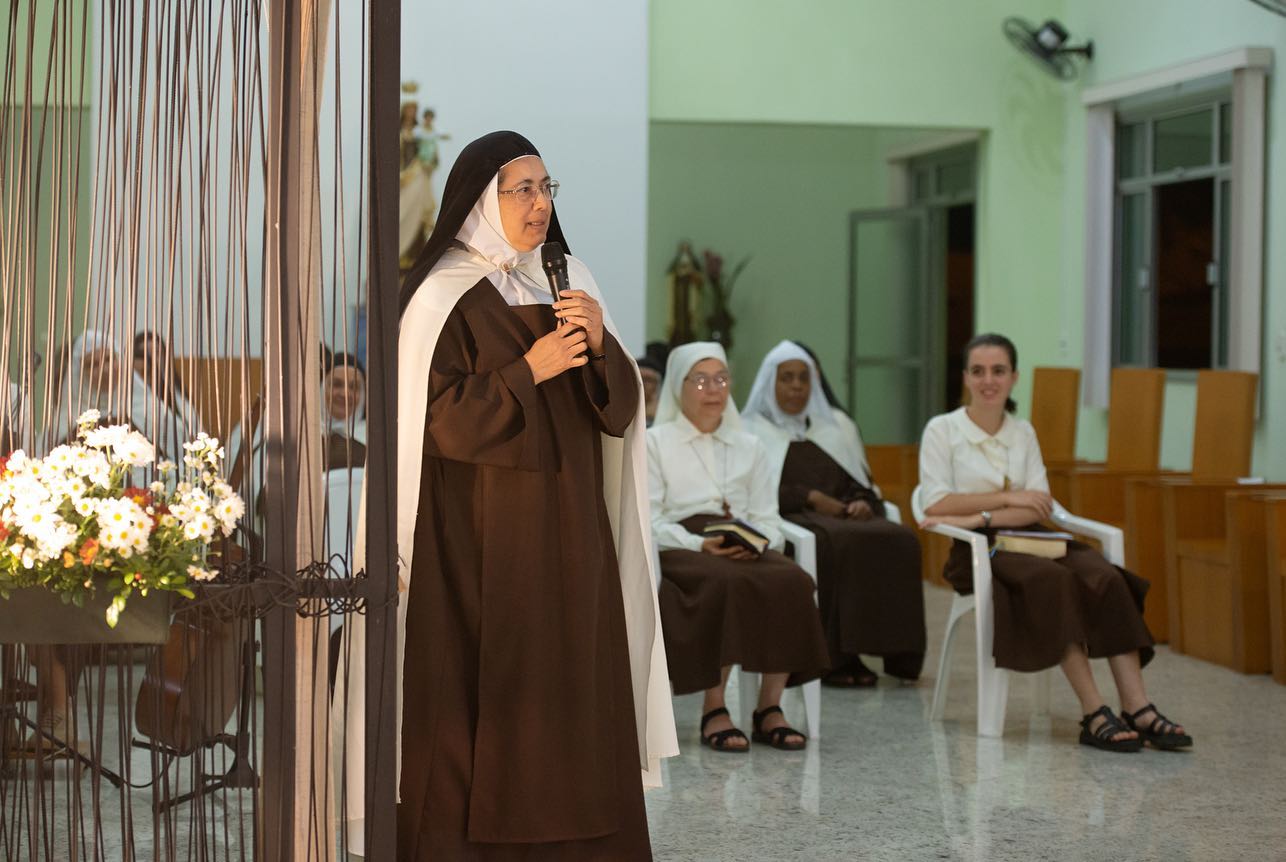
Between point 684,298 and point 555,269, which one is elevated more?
point 684,298

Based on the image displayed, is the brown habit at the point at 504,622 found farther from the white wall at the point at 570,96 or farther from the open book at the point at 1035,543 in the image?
the white wall at the point at 570,96

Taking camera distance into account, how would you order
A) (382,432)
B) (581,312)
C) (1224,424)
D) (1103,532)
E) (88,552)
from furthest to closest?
(1224,424) < (1103,532) < (581,312) < (382,432) < (88,552)

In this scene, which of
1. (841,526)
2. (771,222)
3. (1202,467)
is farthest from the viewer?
(771,222)

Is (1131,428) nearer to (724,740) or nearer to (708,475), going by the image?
(708,475)

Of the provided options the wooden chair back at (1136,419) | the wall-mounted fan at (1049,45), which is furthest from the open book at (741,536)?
the wall-mounted fan at (1049,45)

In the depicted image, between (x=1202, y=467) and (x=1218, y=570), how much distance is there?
783 millimetres

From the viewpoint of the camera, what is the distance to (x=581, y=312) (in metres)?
Result: 3.15

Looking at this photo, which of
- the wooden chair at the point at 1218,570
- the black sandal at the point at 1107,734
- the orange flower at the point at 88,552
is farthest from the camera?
the wooden chair at the point at 1218,570

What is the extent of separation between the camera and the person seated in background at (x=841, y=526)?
6.05 meters

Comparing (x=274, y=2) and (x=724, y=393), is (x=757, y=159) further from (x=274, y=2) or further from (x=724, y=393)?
(x=274, y=2)

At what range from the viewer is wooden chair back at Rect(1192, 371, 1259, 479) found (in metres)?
6.84

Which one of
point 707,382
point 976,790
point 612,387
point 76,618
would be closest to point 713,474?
point 707,382

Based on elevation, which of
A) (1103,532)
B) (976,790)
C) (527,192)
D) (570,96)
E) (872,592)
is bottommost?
(976,790)

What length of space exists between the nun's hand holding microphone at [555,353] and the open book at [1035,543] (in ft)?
8.66
